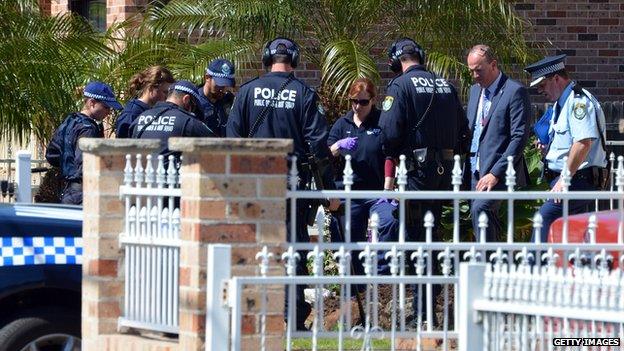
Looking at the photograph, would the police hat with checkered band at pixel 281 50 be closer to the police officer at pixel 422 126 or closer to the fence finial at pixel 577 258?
the police officer at pixel 422 126

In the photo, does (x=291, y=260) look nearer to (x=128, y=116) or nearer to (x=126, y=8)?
(x=128, y=116)

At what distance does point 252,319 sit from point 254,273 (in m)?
0.21

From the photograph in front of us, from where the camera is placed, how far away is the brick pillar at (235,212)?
243 inches

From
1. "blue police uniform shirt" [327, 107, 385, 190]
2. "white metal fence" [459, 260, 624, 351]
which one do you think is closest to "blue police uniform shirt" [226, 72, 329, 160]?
"blue police uniform shirt" [327, 107, 385, 190]

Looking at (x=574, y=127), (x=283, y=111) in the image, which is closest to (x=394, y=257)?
(x=283, y=111)

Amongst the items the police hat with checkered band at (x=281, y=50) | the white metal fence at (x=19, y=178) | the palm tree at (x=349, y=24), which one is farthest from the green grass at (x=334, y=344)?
the palm tree at (x=349, y=24)

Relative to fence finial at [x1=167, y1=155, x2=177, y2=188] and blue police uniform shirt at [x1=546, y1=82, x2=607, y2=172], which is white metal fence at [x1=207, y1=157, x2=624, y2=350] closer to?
fence finial at [x1=167, y1=155, x2=177, y2=188]

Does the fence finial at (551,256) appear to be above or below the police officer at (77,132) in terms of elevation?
below

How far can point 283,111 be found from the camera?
827cm

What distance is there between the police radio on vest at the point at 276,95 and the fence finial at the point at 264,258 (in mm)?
2164

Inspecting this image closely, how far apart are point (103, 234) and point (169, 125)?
147 cm

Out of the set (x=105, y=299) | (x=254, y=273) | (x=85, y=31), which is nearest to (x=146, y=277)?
(x=105, y=299)

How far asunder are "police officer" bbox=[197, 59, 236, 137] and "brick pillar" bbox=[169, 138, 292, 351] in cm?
322

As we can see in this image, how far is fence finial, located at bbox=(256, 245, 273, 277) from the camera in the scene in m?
6.17
